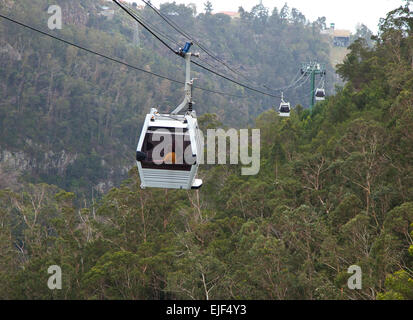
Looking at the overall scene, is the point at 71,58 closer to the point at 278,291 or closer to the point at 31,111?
the point at 31,111

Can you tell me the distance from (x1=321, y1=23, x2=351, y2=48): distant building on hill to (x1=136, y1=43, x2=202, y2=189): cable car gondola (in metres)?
129

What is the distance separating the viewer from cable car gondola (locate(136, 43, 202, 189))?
448 inches

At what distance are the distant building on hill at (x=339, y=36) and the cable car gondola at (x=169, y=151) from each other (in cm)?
12882

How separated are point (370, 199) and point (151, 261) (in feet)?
28.3

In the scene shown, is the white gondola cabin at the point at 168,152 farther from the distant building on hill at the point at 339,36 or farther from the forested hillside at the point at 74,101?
the distant building on hill at the point at 339,36

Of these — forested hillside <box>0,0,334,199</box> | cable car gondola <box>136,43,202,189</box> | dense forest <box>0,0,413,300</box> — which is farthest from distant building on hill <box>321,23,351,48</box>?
cable car gondola <box>136,43,202,189</box>

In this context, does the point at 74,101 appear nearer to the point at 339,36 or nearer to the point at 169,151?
the point at 169,151

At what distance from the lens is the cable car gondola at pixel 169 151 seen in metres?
11.4

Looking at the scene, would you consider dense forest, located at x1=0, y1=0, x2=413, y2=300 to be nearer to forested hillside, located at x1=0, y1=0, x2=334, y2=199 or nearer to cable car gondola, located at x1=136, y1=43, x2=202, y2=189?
cable car gondola, located at x1=136, y1=43, x2=202, y2=189

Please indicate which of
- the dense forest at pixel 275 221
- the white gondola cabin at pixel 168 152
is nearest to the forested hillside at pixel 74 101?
the dense forest at pixel 275 221

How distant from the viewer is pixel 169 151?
11.4m

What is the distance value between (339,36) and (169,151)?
434 ft

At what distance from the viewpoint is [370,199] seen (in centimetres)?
2173
